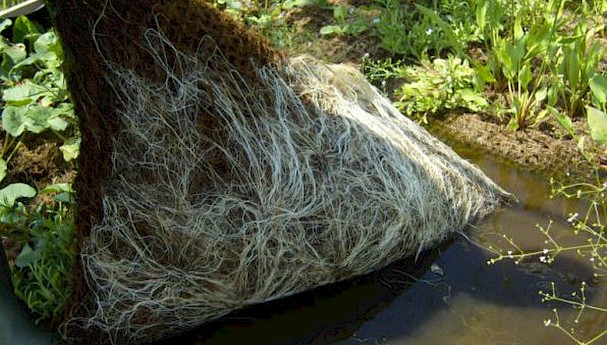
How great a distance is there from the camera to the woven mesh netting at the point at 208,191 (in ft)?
8.29

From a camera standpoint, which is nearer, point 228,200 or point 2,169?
point 228,200

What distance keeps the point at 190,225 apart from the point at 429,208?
965mm

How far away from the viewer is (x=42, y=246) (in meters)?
2.81

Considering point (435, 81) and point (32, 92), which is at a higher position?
point (435, 81)

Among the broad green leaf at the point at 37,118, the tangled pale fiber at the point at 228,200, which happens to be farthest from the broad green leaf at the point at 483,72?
the broad green leaf at the point at 37,118

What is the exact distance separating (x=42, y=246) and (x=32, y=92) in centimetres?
96

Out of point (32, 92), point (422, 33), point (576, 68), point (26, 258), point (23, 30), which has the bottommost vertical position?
point (26, 258)

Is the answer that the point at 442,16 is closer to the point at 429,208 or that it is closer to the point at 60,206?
the point at 429,208

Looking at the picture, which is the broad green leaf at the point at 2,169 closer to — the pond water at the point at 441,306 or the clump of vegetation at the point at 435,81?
the clump of vegetation at the point at 435,81

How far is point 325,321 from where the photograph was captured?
110 inches

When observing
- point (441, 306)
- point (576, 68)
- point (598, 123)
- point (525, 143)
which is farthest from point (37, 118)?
point (576, 68)

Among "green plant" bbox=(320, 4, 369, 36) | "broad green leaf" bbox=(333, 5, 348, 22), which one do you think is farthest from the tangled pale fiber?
"broad green leaf" bbox=(333, 5, 348, 22)

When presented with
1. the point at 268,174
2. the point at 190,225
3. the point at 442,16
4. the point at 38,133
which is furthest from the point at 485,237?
the point at 38,133

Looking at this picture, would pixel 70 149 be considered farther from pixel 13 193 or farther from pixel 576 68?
pixel 576 68
